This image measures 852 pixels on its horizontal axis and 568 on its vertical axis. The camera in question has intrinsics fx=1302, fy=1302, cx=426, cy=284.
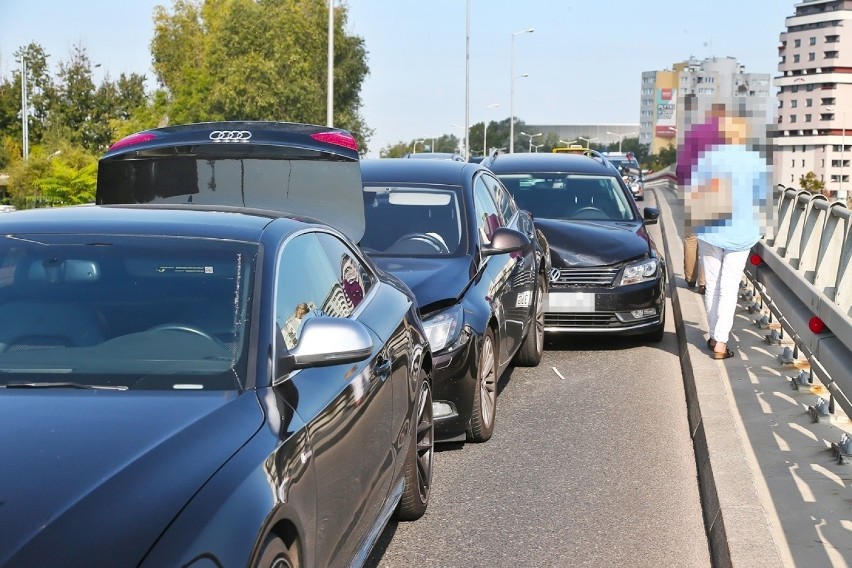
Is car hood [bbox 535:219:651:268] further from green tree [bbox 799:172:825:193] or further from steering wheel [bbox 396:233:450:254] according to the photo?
green tree [bbox 799:172:825:193]

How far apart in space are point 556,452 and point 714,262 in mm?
3367

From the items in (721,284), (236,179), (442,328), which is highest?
(236,179)

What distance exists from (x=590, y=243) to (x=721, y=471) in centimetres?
549

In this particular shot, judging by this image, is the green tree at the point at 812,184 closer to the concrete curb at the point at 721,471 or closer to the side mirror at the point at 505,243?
the concrete curb at the point at 721,471

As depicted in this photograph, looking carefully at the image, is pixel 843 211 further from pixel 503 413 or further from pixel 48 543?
pixel 48 543

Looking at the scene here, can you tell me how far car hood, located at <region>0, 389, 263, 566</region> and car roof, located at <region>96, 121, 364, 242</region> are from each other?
13.5 feet

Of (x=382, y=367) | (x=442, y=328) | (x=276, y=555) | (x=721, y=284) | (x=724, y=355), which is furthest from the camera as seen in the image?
(x=721, y=284)

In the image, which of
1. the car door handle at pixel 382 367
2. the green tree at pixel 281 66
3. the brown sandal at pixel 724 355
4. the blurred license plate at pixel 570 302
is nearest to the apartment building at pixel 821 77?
the green tree at pixel 281 66

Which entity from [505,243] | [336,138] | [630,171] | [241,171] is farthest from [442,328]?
[630,171]

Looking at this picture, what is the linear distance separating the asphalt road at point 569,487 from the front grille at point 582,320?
1172 mm

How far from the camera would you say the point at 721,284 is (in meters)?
10.1

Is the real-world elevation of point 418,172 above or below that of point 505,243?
above

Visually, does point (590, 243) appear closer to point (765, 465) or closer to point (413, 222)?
point (413, 222)

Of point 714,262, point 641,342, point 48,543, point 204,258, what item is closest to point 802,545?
point 204,258
